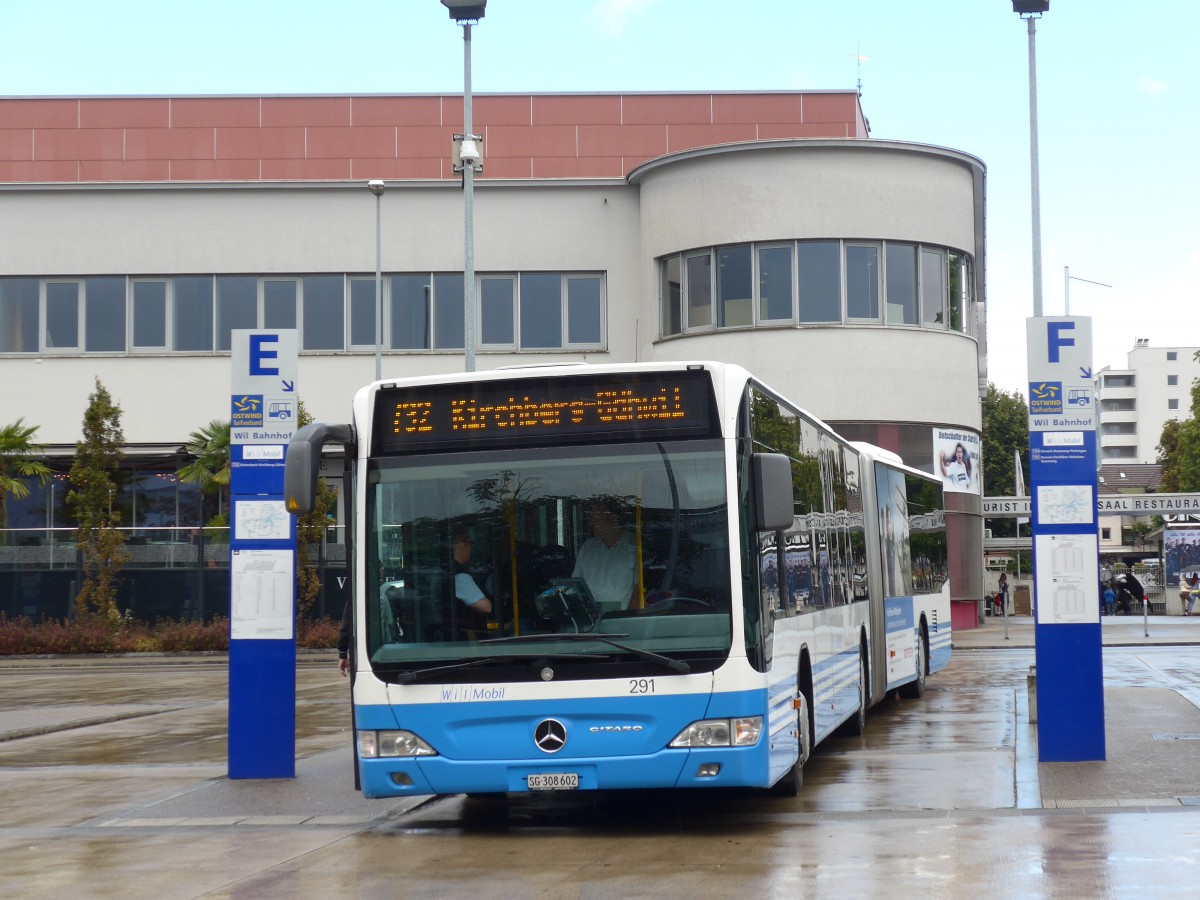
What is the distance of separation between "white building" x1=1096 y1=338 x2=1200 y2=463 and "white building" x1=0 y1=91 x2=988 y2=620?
380ft

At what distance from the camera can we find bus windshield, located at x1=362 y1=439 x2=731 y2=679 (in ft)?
31.8

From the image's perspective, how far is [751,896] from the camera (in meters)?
7.88

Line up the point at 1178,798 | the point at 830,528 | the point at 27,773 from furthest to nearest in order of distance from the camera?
the point at 27,773, the point at 830,528, the point at 1178,798

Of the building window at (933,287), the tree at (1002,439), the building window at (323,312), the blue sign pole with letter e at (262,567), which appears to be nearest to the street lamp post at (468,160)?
the blue sign pole with letter e at (262,567)

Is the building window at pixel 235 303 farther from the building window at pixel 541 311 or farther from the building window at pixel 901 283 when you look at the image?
the building window at pixel 901 283

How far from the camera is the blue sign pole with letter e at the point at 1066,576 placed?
40.7 feet

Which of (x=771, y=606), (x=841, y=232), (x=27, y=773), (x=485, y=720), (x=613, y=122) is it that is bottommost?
(x=27, y=773)

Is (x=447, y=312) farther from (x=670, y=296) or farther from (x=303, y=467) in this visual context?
(x=303, y=467)

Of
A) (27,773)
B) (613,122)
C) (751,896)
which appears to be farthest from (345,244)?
(751,896)

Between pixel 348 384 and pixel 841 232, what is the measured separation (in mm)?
12646

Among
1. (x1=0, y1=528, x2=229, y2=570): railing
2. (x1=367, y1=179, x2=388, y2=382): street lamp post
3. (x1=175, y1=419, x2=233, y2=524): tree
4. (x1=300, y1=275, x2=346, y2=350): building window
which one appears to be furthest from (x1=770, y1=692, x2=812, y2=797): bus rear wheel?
(x1=300, y1=275, x2=346, y2=350): building window

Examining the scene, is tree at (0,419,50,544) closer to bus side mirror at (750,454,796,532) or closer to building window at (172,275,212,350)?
building window at (172,275,212,350)

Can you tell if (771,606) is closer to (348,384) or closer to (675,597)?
(675,597)

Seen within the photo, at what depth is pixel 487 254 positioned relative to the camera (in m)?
40.8
